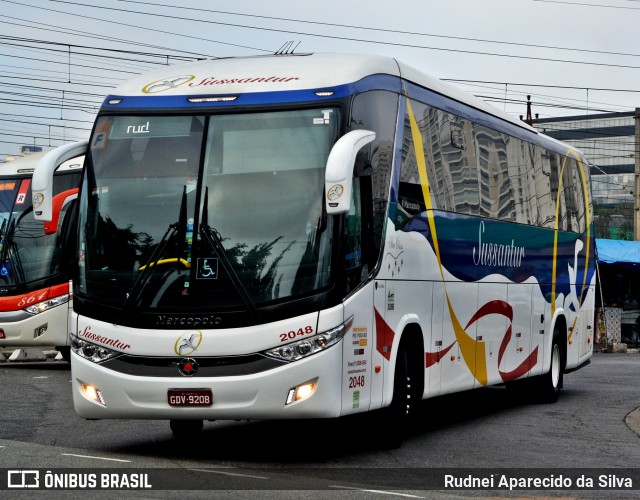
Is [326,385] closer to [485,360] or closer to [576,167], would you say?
[485,360]

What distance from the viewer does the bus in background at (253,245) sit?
10555 mm

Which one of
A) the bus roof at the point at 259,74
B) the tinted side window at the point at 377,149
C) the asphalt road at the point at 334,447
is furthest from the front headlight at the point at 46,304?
the tinted side window at the point at 377,149

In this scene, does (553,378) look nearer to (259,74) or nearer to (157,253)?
(259,74)

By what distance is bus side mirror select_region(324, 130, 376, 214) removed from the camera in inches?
398

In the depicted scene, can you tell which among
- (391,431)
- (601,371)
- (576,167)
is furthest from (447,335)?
(601,371)

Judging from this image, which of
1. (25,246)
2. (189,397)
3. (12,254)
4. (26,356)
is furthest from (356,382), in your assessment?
(26,356)

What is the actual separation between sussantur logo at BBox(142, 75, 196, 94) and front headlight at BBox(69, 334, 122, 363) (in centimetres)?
239

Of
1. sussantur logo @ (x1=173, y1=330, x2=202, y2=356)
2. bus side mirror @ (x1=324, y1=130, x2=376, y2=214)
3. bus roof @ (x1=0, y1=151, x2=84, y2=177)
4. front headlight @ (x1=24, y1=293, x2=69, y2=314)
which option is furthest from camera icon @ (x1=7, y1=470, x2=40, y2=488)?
bus roof @ (x1=0, y1=151, x2=84, y2=177)

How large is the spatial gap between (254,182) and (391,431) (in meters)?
2.90

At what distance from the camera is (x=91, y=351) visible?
36.5 ft

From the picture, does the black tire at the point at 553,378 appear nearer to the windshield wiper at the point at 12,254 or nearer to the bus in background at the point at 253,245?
the bus in background at the point at 253,245

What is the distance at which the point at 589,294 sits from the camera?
21438 millimetres

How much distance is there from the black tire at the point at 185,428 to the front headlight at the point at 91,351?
1.74 meters

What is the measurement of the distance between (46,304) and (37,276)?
0.60 m
